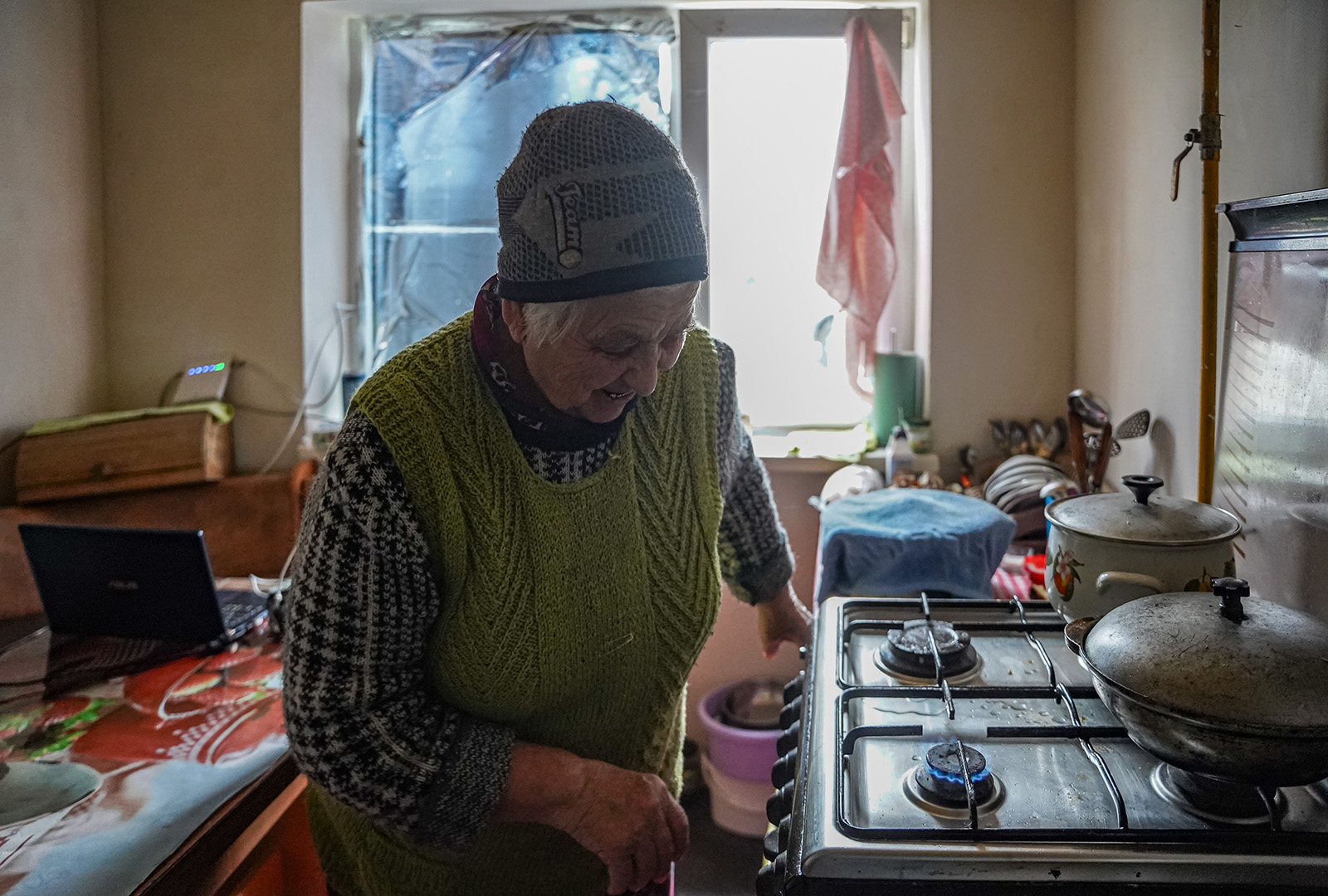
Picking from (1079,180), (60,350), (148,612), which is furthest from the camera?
(60,350)

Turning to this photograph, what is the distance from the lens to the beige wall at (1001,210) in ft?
7.07

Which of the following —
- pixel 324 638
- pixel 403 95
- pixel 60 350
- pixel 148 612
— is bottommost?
pixel 148 612

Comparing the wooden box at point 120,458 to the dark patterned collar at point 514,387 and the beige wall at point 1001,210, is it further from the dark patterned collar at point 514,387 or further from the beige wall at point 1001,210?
the beige wall at point 1001,210

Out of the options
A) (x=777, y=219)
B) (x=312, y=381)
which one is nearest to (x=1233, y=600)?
(x=777, y=219)

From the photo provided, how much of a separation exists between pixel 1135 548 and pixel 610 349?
1.73 feet

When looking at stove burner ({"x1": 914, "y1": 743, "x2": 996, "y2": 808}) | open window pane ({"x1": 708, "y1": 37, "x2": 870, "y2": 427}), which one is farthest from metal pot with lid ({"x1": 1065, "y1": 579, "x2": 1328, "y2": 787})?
open window pane ({"x1": 708, "y1": 37, "x2": 870, "y2": 427})

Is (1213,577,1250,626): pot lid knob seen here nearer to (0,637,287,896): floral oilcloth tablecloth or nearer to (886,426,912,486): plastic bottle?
(0,637,287,896): floral oilcloth tablecloth

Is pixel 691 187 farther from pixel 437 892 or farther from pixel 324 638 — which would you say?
pixel 437 892

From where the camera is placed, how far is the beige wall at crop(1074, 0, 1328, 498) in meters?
1.05

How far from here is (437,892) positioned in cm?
99

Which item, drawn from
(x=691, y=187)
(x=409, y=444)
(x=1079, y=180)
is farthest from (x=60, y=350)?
(x=1079, y=180)

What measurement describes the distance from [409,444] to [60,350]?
1938 millimetres

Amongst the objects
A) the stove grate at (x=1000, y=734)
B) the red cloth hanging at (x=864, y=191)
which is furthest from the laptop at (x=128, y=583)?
the red cloth hanging at (x=864, y=191)

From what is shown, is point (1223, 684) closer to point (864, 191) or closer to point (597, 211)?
point (597, 211)
